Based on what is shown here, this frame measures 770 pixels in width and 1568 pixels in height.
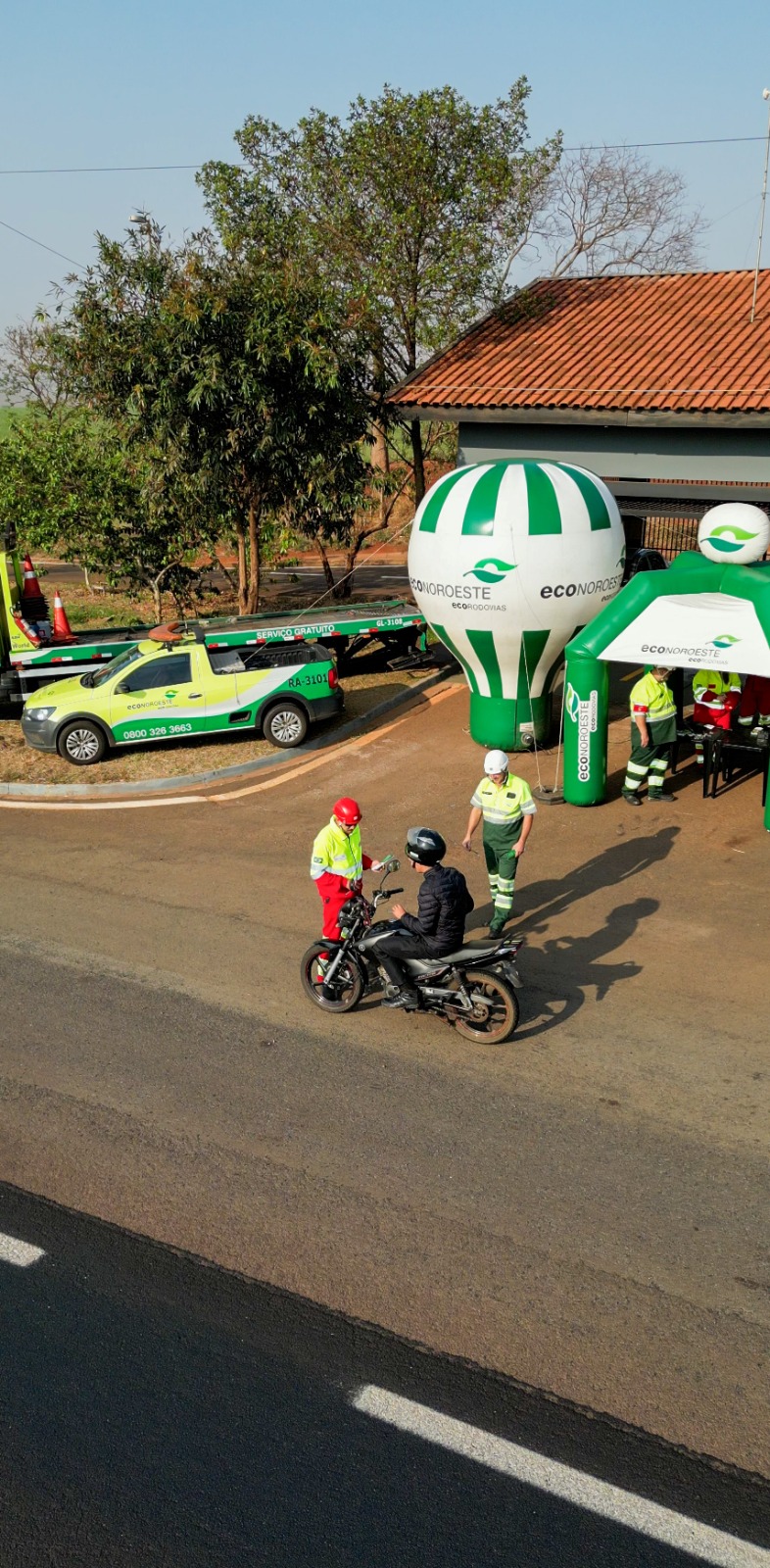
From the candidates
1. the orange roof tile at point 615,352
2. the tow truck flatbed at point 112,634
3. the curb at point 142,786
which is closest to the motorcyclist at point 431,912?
the curb at point 142,786

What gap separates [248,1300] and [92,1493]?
4.43 ft

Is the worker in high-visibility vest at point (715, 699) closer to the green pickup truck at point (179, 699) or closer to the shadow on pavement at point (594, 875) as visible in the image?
the shadow on pavement at point (594, 875)

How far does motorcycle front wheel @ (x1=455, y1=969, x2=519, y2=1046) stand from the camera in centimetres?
877

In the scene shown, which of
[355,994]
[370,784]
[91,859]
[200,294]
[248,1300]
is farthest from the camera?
[200,294]

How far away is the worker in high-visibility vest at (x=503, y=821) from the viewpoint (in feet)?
33.1

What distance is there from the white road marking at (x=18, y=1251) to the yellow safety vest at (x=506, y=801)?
5114 millimetres

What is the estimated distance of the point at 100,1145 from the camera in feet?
26.1

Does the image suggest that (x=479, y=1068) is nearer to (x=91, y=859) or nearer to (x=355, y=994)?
(x=355, y=994)

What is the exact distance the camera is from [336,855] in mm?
9375

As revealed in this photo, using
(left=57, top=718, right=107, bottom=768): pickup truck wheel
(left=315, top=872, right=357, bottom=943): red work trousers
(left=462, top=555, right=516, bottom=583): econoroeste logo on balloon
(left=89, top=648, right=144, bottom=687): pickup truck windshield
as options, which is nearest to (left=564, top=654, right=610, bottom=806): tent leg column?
(left=462, top=555, right=516, bottom=583): econoroeste logo on balloon

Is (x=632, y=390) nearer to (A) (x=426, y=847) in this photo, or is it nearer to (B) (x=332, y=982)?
(A) (x=426, y=847)

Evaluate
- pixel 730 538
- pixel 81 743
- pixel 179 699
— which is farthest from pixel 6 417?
pixel 730 538

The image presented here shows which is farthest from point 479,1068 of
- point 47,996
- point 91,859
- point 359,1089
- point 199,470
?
point 199,470

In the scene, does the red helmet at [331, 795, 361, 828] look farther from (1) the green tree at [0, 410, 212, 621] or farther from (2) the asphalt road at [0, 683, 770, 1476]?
(1) the green tree at [0, 410, 212, 621]
